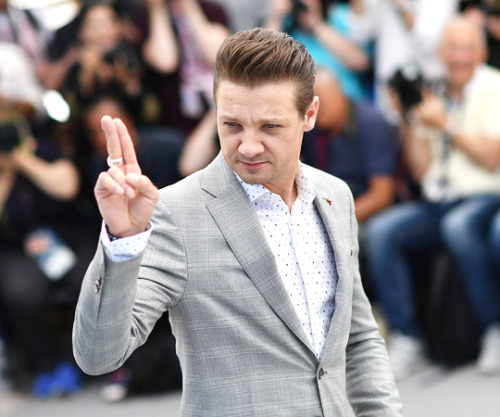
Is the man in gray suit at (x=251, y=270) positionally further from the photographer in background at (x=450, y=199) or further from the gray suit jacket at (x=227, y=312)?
the photographer in background at (x=450, y=199)

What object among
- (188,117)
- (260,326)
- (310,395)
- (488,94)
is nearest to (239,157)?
(260,326)

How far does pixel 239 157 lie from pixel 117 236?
445 millimetres

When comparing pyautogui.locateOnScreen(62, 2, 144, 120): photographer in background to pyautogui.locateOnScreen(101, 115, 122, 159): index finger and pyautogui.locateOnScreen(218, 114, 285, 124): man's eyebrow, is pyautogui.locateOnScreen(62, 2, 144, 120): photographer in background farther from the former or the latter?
pyautogui.locateOnScreen(101, 115, 122, 159): index finger

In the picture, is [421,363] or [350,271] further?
[421,363]

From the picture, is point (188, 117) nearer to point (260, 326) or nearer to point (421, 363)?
point (421, 363)

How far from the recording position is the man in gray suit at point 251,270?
6.79 ft

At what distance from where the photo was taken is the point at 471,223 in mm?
5016

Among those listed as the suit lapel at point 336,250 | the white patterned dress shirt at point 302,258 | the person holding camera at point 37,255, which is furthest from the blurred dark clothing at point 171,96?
the white patterned dress shirt at point 302,258

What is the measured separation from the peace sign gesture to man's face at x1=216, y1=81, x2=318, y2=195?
34cm

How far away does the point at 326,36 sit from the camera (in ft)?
20.2

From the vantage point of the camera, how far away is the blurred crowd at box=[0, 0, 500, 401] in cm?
518

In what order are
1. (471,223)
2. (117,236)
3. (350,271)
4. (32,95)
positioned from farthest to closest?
(32,95) → (471,223) → (350,271) → (117,236)

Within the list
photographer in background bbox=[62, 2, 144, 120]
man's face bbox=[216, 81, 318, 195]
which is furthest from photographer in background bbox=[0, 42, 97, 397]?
man's face bbox=[216, 81, 318, 195]

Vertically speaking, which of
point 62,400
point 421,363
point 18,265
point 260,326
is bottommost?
point 62,400
